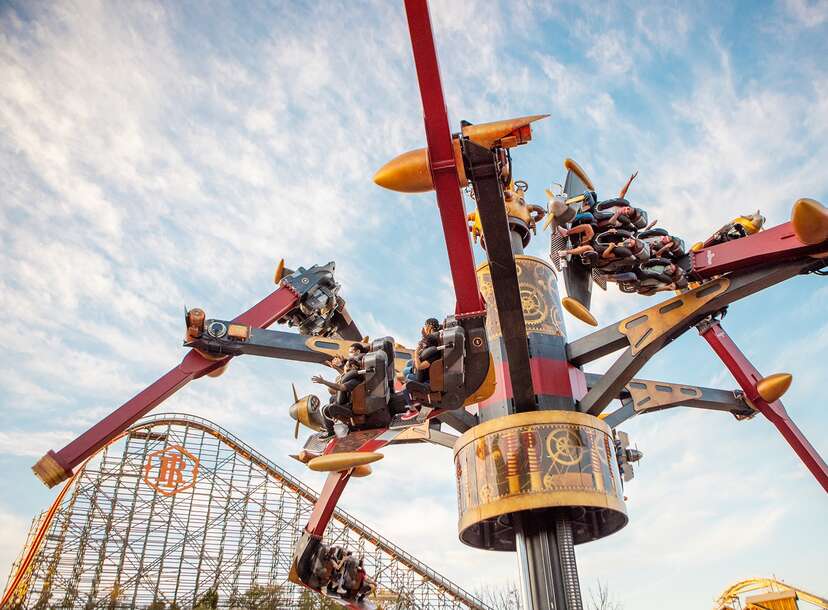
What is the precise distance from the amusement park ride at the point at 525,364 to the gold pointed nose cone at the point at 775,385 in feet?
0.05

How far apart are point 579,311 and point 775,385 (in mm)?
2257

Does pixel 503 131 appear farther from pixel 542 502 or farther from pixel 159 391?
pixel 159 391

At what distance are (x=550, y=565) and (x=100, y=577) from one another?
42.9 feet

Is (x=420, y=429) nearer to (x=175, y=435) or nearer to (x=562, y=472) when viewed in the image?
(x=562, y=472)

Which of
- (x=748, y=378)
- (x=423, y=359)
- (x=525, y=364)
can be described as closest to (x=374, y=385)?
(x=423, y=359)

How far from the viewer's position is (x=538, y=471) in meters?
5.67

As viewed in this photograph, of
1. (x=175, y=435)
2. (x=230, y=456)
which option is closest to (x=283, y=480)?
(x=230, y=456)

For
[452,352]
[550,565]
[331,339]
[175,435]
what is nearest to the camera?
[452,352]

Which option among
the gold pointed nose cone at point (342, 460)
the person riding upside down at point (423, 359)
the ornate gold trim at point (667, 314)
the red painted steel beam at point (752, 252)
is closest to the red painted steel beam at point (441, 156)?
the person riding upside down at point (423, 359)

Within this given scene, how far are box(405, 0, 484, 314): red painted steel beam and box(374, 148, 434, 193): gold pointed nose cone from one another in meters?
0.04

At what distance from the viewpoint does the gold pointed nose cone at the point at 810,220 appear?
15.8ft

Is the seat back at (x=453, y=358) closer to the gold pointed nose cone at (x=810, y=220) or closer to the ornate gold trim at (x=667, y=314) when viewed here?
the ornate gold trim at (x=667, y=314)

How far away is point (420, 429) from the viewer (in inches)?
270

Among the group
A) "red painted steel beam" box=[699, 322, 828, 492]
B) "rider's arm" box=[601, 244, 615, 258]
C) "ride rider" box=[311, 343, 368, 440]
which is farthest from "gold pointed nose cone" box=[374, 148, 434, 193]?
"red painted steel beam" box=[699, 322, 828, 492]
